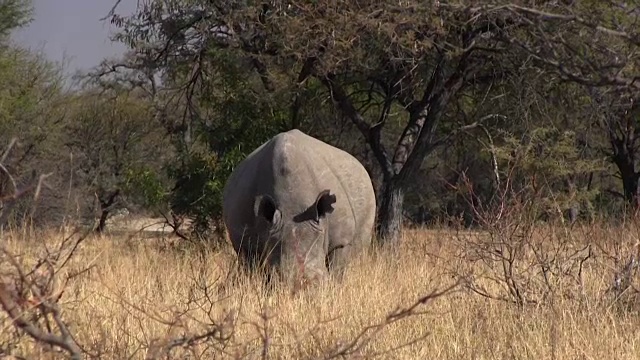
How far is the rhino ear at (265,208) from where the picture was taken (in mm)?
8219

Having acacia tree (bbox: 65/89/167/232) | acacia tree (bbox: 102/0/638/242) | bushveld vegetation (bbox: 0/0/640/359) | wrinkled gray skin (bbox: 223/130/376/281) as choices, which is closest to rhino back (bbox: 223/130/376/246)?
wrinkled gray skin (bbox: 223/130/376/281)

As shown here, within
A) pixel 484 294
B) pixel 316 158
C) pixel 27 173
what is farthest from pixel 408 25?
pixel 27 173

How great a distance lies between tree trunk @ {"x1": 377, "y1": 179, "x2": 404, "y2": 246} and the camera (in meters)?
13.8

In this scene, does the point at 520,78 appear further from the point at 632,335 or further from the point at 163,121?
the point at 632,335

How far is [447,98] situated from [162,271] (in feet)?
20.6

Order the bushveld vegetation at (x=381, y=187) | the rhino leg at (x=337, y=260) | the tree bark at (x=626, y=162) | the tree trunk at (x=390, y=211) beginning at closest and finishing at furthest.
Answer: the bushveld vegetation at (x=381, y=187)
the rhino leg at (x=337, y=260)
the tree trunk at (x=390, y=211)
the tree bark at (x=626, y=162)

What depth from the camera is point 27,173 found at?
20.7 m

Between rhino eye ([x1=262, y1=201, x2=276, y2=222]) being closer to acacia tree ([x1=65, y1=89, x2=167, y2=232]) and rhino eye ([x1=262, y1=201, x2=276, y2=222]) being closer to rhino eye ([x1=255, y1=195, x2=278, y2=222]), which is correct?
rhino eye ([x1=255, y1=195, x2=278, y2=222])

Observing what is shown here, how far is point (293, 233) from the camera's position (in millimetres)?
8094

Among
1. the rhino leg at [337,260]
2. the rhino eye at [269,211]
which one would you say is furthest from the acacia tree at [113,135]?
the rhino eye at [269,211]

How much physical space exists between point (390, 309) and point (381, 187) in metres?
8.92

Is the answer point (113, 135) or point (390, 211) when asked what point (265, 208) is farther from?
point (113, 135)

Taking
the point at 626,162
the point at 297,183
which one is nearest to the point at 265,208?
the point at 297,183

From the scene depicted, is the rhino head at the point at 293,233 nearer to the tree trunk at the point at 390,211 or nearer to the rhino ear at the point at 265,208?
the rhino ear at the point at 265,208
